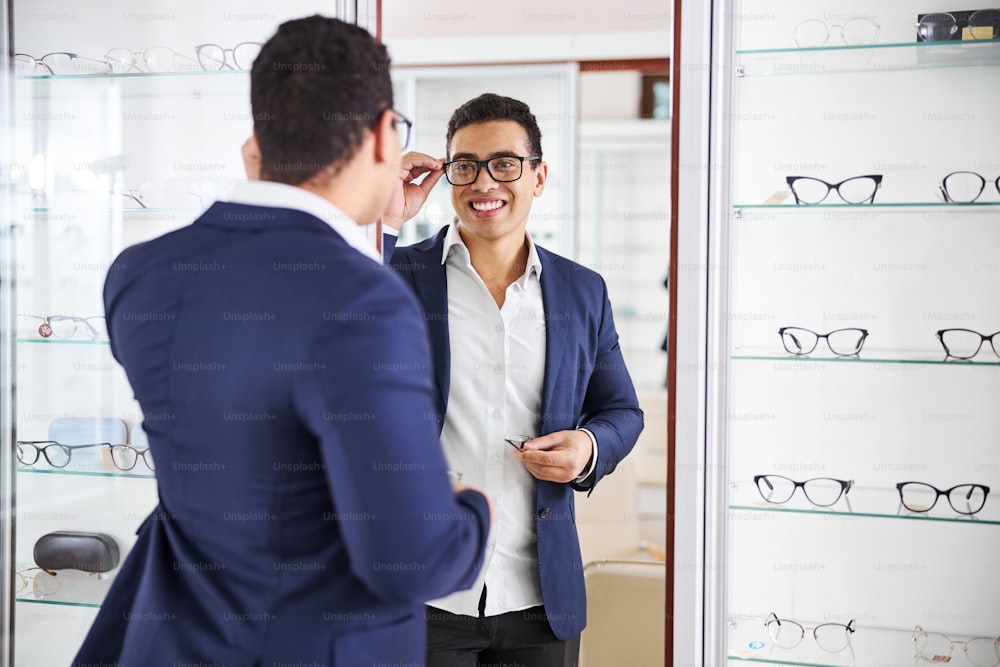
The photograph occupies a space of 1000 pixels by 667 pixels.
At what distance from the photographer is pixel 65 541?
6.79 ft

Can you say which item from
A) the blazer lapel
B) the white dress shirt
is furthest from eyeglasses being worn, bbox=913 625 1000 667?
the blazer lapel

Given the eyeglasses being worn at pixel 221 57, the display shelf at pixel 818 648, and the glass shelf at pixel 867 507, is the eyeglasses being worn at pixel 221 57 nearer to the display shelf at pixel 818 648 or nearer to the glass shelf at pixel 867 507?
the glass shelf at pixel 867 507

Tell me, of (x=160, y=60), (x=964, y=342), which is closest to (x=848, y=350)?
(x=964, y=342)

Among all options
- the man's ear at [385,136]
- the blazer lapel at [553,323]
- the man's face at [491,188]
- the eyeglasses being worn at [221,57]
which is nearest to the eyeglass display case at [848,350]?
the blazer lapel at [553,323]

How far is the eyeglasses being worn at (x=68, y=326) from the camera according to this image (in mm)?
2062

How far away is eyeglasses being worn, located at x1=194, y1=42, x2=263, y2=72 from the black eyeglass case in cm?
121

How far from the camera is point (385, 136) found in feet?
3.58

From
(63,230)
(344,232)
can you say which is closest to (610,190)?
(63,230)

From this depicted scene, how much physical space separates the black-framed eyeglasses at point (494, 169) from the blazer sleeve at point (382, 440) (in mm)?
870

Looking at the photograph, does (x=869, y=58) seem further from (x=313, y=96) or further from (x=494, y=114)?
(x=313, y=96)

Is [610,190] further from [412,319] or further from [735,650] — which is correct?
[412,319]

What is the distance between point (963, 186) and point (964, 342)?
1.07 feet

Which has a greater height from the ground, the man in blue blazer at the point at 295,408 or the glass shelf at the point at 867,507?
the man in blue blazer at the point at 295,408

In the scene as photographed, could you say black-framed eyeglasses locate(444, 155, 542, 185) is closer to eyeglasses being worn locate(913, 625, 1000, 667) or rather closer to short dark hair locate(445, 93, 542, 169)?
short dark hair locate(445, 93, 542, 169)
